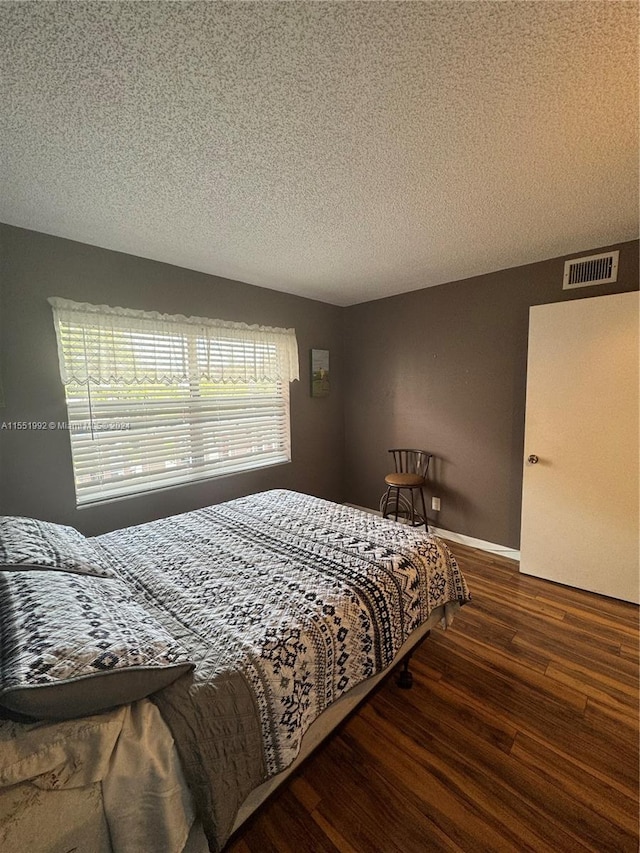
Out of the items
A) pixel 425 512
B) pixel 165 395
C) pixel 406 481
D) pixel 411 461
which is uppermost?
pixel 165 395

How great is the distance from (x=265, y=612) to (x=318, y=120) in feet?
6.01

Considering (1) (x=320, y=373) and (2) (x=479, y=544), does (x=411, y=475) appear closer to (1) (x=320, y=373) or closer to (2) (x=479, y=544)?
(2) (x=479, y=544)

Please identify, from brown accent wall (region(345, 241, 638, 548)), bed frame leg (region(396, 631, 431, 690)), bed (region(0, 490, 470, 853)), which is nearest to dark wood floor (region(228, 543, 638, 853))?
bed frame leg (region(396, 631, 431, 690))

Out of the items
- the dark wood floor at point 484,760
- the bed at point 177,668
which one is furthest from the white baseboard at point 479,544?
the bed at point 177,668

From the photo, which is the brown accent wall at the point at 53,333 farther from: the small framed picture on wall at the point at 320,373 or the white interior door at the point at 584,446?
the white interior door at the point at 584,446

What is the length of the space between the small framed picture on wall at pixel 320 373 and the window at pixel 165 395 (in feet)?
0.97

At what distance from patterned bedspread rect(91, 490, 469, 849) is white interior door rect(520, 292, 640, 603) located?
1304 millimetres

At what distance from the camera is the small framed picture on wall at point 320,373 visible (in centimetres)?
371

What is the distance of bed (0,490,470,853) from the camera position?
759mm

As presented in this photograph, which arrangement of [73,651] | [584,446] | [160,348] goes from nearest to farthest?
[73,651]
[584,446]
[160,348]

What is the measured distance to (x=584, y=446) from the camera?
2424 mm

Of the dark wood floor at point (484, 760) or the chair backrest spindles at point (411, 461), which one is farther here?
the chair backrest spindles at point (411, 461)

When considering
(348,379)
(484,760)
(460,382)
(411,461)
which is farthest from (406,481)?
(484,760)

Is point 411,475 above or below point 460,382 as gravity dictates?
below
